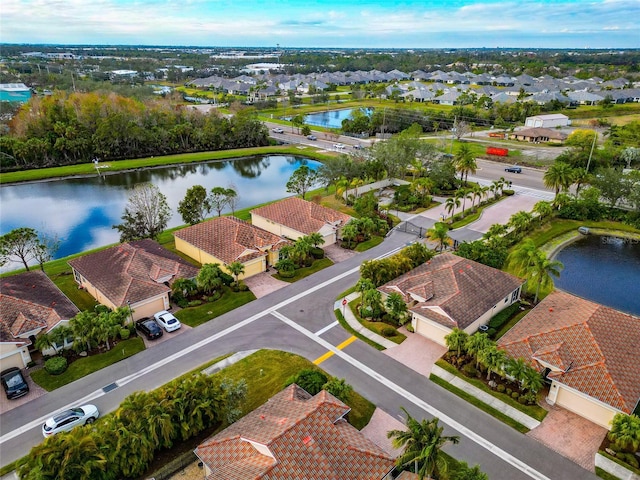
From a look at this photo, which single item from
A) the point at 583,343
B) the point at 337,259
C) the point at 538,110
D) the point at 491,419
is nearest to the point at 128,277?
the point at 337,259

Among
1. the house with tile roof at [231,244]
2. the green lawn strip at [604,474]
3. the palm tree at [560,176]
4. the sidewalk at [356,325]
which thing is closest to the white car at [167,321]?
the house with tile roof at [231,244]

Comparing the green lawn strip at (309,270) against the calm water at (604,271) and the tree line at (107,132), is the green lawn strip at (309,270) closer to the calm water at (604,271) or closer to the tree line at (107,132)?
the calm water at (604,271)

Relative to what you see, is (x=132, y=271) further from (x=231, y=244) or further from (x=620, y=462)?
(x=620, y=462)

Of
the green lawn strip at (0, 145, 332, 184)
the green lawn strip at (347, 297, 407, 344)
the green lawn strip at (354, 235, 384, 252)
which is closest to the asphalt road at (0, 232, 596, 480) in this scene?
the green lawn strip at (347, 297, 407, 344)

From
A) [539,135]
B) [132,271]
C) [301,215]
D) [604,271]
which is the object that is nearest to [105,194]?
[301,215]

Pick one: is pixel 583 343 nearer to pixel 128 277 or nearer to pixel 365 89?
pixel 128 277
